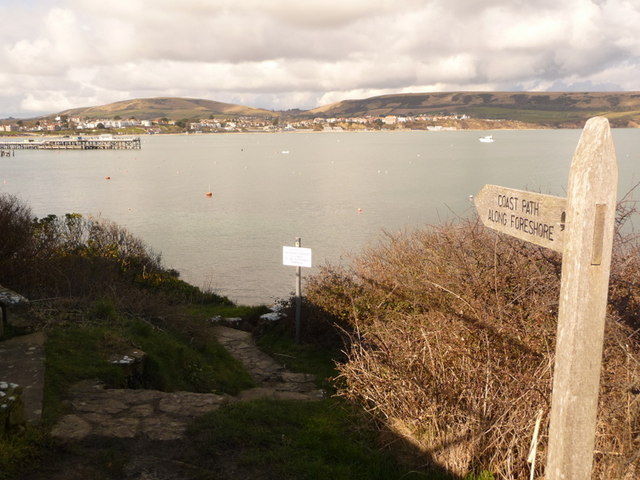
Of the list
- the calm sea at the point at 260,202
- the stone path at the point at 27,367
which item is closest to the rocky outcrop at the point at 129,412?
the stone path at the point at 27,367

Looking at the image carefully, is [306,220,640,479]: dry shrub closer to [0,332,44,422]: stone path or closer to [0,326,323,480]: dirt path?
[0,326,323,480]: dirt path

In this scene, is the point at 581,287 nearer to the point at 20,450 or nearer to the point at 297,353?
the point at 20,450

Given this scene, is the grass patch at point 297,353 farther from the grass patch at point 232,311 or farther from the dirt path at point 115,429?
the dirt path at point 115,429

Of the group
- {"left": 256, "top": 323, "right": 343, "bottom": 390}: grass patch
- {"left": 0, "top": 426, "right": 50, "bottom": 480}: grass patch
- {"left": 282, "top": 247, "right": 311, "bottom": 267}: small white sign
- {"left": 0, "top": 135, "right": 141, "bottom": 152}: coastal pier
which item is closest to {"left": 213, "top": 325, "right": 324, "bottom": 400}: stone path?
{"left": 256, "top": 323, "right": 343, "bottom": 390}: grass patch

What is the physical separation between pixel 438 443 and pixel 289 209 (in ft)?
121

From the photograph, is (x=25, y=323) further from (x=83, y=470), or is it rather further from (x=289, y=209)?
(x=289, y=209)

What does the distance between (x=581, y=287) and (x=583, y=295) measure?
0.04 m

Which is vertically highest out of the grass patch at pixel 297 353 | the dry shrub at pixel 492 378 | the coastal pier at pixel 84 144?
the coastal pier at pixel 84 144

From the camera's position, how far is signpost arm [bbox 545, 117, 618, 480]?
274 centimetres

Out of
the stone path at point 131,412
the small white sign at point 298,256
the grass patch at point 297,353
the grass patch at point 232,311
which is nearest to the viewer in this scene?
the stone path at point 131,412

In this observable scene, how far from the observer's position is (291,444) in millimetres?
4957

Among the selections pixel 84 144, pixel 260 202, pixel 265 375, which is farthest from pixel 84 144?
pixel 265 375

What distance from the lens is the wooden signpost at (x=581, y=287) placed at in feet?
9.00

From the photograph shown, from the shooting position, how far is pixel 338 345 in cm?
1111
